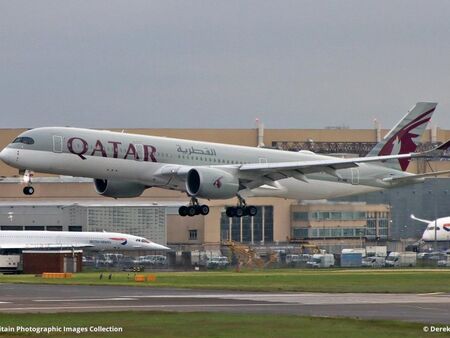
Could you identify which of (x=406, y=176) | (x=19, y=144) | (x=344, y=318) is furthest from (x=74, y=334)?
(x=406, y=176)

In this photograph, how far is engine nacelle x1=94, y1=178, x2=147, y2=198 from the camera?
240ft

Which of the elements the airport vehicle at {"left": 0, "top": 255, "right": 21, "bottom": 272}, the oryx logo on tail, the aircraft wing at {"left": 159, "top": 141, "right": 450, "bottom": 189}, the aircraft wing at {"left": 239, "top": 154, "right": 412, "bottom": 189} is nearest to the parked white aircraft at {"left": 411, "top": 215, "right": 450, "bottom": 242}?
the airport vehicle at {"left": 0, "top": 255, "right": 21, "bottom": 272}

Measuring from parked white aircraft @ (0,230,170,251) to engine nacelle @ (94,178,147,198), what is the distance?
45791 mm

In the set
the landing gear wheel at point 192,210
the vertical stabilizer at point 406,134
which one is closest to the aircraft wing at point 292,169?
the landing gear wheel at point 192,210

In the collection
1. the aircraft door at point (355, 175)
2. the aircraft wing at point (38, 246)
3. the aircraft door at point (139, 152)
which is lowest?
the aircraft wing at point (38, 246)

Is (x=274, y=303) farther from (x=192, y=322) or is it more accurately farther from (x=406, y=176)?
(x=406, y=176)

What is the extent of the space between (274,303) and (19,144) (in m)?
22.9

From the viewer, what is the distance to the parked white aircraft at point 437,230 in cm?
14112

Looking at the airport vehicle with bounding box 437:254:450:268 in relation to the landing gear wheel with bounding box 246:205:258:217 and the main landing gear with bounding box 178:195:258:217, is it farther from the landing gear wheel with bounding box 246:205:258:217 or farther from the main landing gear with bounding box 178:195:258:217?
the main landing gear with bounding box 178:195:258:217

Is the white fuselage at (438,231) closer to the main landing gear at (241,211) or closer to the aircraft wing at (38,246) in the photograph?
the aircraft wing at (38,246)

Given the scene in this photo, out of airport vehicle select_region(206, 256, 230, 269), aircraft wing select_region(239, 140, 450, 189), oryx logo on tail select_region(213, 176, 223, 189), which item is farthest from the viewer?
airport vehicle select_region(206, 256, 230, 269)

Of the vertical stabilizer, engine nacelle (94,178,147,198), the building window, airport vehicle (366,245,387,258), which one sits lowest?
airport vehicle (366,245,387,258)

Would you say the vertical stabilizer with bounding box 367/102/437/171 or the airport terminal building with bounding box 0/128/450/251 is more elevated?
the vertical stabilizer with bounding box 367/102/437/171

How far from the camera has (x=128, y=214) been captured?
141250 mm
